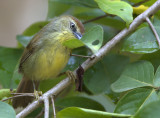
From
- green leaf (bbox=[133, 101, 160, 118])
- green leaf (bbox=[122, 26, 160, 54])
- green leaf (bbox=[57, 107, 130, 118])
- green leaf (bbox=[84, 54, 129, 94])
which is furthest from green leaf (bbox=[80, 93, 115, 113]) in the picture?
green leaf (bbox=[133, 101, 160, 118])

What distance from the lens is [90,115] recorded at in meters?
1.21

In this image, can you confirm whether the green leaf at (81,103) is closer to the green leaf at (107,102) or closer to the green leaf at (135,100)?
the green leaf at (107,102)

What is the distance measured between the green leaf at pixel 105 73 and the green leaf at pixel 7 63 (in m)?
0.59

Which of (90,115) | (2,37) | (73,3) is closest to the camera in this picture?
(90,115)

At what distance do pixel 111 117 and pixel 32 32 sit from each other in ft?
4.72

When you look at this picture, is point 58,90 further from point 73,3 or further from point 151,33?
point 73,3

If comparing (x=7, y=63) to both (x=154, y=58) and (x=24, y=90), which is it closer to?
(x=24, y=90)

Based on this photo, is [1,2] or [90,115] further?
[1,2]

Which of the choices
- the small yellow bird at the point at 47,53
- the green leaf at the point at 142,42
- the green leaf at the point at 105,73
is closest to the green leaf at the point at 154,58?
the green leaf at the point at 142,42

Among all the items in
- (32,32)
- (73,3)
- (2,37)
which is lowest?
(2,37)

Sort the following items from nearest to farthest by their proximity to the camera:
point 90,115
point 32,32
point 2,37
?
point 90,115, point 32,32, point 2,37

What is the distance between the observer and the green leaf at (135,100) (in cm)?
136

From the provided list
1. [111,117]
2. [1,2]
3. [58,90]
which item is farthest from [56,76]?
[1,2]

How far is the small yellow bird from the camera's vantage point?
2107 millimetres
